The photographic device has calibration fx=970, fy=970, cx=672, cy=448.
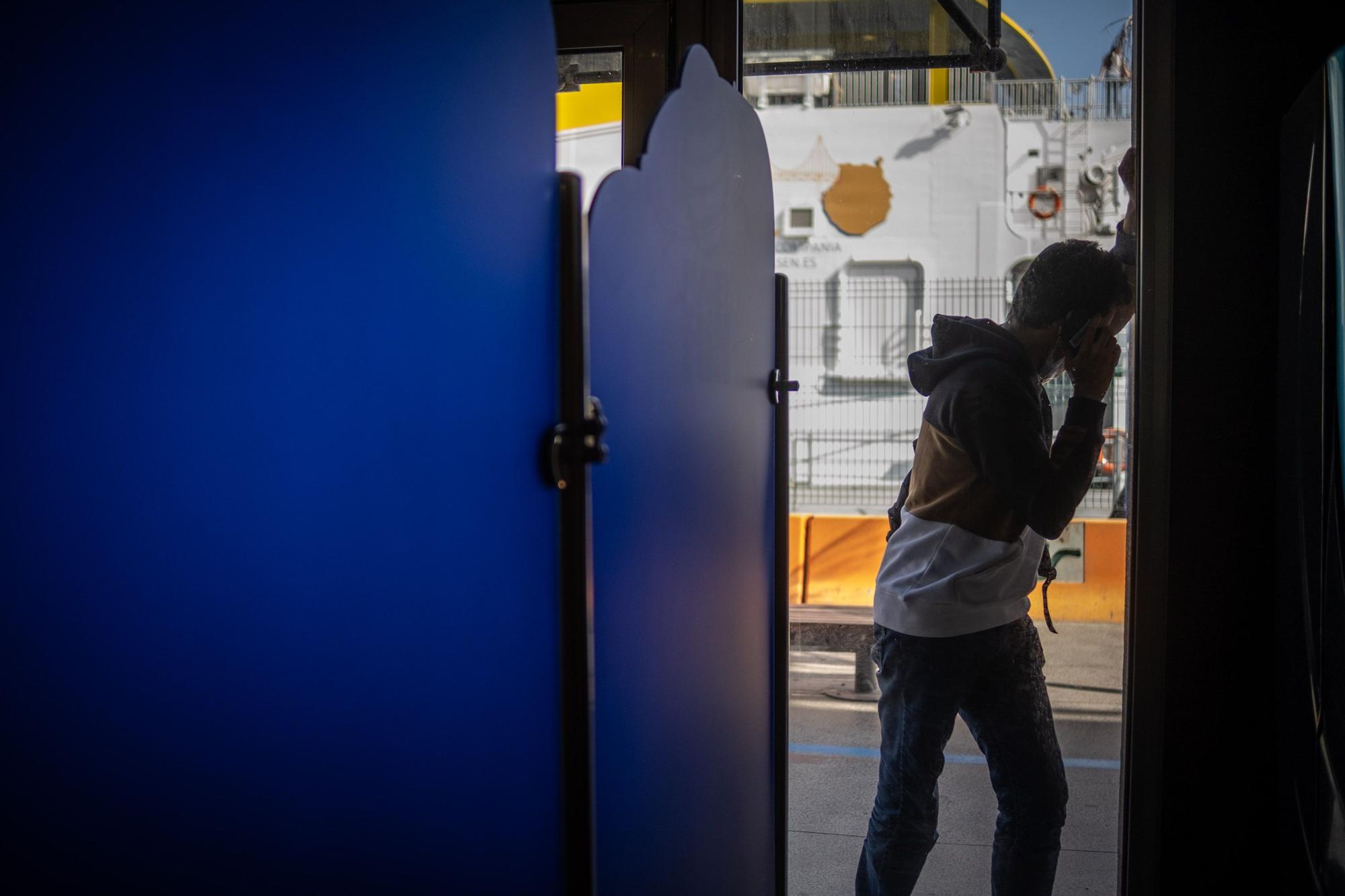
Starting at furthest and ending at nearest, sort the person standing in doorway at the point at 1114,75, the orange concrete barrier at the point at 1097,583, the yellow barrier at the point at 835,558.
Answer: the yellow barrier at the point at 835,558 → the orange concrete barrier at the point at 1097,583 → the person standing in doorway at the point at 1114,75

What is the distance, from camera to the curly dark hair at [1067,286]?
1.62 meters

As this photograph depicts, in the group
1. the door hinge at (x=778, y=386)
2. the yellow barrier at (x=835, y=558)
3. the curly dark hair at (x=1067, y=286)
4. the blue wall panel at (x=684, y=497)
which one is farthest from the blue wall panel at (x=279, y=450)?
the yellow barrier at (x=835, y=558)

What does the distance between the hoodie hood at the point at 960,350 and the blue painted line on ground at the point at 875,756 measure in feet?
4.63

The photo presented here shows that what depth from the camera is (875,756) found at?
8.86 ft

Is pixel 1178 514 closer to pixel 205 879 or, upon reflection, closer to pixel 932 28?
pixel 932 28

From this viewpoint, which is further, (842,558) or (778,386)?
(842,558)

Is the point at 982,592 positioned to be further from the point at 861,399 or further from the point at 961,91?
the point at 861,399

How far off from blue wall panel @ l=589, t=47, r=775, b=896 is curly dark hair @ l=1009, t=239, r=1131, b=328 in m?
0.46

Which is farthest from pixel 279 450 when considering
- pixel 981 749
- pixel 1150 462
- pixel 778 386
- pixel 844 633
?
pixel 844 633

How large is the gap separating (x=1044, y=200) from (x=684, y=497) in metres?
2.77

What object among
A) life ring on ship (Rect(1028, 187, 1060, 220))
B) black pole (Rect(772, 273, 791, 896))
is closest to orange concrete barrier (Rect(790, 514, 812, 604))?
life ring on ship (Rect(1028, 187, 1060, 220))

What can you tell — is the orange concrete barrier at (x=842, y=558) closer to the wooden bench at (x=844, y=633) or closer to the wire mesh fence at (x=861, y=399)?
the wire mesh fence at (x=861, y=399)

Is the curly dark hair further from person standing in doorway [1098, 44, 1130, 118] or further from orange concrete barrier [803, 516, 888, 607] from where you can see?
orange concrete barrier [803, 516, 888, 607]

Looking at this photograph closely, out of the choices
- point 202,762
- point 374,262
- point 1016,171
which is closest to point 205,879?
point 202,762
